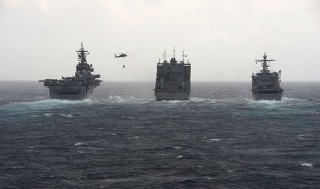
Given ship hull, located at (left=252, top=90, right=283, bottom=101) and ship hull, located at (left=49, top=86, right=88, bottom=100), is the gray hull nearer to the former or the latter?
ship hull, located at (left=252, top=90, right=283, bottom=101)

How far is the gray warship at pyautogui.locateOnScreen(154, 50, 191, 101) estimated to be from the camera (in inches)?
5497

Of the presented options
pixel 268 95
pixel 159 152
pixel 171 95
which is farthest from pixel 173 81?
pixel 159 152

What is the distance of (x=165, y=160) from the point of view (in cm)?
5034

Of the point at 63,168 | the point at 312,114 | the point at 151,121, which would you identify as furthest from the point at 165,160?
the point at 312,114

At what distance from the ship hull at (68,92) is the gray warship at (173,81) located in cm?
2647

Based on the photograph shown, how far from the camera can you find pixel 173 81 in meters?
141

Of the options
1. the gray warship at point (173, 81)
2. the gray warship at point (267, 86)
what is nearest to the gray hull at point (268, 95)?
the gray warship at point (267, 86)

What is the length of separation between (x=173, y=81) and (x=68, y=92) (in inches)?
1477

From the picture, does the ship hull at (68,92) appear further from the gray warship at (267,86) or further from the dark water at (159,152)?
the gray warship at (267,86)

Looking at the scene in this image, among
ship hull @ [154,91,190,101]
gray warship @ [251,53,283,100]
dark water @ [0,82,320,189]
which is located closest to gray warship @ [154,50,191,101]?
ship hull @ [154,91,190,101]

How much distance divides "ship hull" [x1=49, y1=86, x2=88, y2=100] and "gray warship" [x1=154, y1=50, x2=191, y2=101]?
2647 cm

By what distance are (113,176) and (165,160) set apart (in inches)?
367

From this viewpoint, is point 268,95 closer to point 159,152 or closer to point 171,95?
point 171,95

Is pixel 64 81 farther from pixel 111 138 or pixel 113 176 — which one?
pixel 113 176
